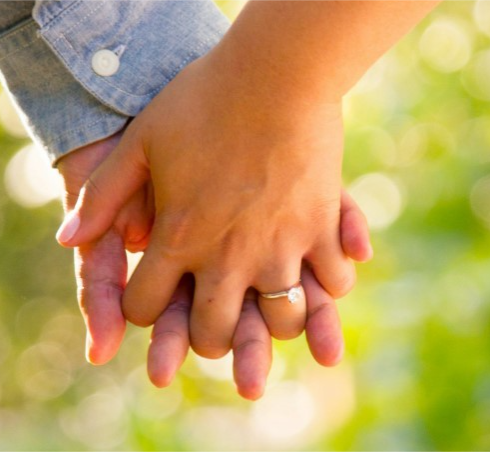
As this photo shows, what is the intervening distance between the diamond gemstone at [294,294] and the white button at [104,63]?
33 centimetres

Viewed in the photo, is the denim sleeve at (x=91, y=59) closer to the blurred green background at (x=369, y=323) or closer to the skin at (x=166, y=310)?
the skin at (x=166, y=310)

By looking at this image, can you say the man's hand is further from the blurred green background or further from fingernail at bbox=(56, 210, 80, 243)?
the blurred green background

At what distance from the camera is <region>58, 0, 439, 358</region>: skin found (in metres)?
1.07

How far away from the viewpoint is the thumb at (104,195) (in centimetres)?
119

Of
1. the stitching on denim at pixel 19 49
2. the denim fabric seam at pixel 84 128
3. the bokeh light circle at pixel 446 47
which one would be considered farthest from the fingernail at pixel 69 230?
the bokeh light circle at pixel 446 47

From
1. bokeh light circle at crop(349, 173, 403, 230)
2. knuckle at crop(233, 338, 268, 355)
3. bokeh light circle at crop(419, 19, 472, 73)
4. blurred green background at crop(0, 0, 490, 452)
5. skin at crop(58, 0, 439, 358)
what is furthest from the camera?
bokeh light circle at crop(419, 19, 472, 73)

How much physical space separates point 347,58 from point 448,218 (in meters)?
1.70

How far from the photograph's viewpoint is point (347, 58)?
107 centimetres

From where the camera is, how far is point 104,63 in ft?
4.02

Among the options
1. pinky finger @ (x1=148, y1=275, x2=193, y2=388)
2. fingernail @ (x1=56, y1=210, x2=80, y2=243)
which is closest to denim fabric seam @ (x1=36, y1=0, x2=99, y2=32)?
fingernail @ (x1=56, y1=210, x2=80, y2=243)

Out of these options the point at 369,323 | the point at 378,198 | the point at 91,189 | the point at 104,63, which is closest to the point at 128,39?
the point at 104,63

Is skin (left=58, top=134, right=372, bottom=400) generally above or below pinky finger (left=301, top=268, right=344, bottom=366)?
above

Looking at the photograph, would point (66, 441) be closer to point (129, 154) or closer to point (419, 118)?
point (419, 118)

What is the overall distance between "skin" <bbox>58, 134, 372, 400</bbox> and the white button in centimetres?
8
